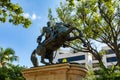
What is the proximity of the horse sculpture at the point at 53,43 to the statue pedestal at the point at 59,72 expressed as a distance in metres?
0.58

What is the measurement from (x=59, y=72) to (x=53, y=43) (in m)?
1.26

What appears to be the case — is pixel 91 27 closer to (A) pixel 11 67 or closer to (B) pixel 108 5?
(B) pixel 108 5

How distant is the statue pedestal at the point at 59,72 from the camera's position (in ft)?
28.2

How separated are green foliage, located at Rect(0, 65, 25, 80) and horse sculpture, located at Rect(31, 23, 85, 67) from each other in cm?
1482

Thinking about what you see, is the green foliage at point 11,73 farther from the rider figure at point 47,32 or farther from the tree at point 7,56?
the rider figure at point 47,32

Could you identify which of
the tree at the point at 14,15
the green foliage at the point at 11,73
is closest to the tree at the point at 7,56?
the green foliage at the point at 11,73

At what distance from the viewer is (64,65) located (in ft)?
28.2

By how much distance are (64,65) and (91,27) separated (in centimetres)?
1492

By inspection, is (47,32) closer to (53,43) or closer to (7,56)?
(53,43)

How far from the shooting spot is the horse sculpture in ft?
31.1

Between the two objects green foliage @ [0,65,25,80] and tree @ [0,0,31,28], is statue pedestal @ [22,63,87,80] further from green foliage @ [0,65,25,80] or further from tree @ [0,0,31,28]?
green foliage @ [0,65,25,80]

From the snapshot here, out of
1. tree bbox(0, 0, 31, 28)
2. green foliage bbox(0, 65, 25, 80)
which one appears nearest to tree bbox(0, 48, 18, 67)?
green foliage bbox(0, 65, 25, 80)

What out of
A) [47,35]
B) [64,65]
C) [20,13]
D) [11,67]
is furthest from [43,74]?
[11,67]

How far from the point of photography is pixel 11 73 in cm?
2534
